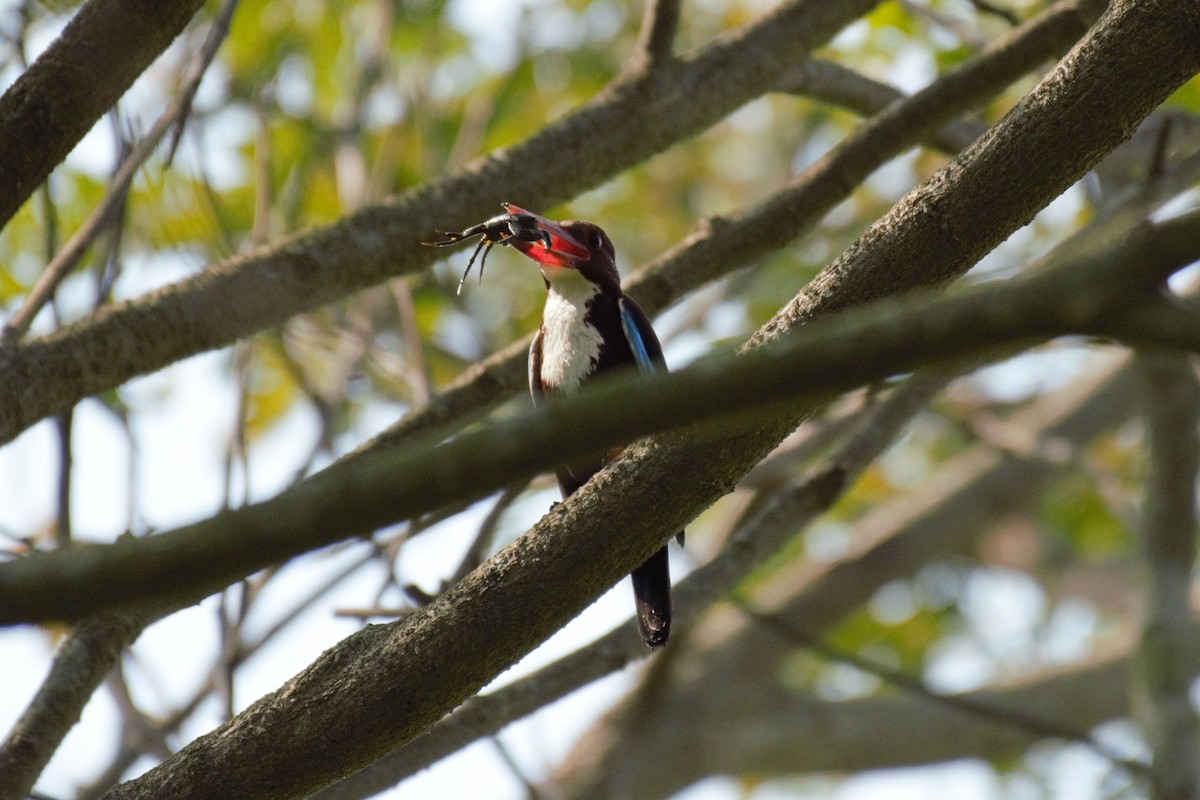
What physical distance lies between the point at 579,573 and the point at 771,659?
6.91 m

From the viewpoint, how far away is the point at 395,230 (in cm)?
395

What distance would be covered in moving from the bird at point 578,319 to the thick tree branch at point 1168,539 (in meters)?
3.17

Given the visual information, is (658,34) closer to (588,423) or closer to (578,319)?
(578,319)

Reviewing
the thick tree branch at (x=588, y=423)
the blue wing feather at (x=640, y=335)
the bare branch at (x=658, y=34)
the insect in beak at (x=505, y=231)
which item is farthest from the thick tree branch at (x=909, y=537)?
the thick tree branch at (x=588, y=423)

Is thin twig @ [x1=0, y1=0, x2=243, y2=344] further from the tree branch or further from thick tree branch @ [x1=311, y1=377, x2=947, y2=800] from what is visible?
thick tree branch @ [x1=311, y1=377, x2=947, y2=800]

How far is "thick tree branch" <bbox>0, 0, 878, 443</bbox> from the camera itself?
3.44 m

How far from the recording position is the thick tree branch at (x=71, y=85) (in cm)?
294

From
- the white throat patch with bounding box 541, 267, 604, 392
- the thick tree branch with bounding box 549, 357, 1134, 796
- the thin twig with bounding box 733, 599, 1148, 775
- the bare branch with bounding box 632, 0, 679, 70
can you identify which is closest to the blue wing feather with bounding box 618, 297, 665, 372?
the white throat patch with bounding box 541, 267, 604, 392

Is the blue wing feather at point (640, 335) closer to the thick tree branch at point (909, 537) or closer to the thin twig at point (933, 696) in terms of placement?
the thin twig at point (933, 696)

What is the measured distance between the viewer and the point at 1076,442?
862 centimetres

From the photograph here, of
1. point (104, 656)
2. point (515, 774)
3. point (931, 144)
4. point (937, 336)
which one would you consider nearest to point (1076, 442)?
point (931, 144)

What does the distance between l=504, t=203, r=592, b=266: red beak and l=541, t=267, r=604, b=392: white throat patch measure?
0.20ft

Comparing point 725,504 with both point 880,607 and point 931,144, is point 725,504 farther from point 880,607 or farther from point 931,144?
point 931,144

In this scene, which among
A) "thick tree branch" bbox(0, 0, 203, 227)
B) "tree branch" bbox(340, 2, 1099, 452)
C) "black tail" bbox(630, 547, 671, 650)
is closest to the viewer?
"thick tree branch" bbox(0, 0, 203, 227)
